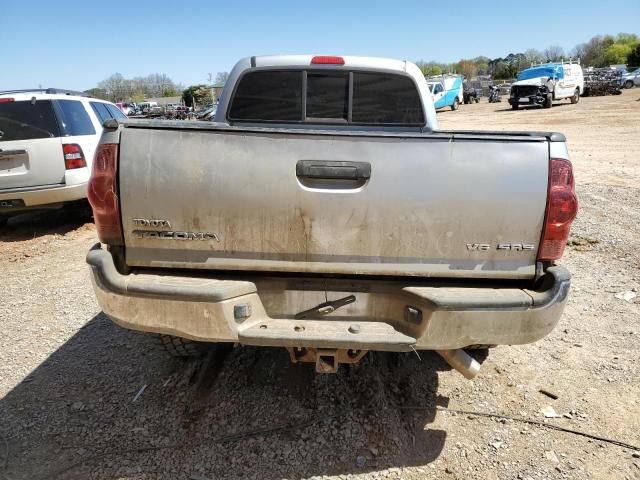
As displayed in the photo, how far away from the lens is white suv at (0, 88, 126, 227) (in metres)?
6.68

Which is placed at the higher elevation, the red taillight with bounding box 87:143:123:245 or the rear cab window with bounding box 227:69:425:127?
the rear cab window with bounding box 227:69:425:127

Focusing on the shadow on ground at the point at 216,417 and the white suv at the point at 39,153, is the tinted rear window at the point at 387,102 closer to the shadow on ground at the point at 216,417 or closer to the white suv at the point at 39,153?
the shadow on ground at the point at 216,417

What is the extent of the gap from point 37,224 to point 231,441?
A: 7.01 meters

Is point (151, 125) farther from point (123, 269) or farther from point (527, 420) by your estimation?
point (527, 420)

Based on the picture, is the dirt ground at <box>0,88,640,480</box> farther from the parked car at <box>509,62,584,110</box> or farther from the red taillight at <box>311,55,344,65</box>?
the parked car at <box>509,62,584,110</box>

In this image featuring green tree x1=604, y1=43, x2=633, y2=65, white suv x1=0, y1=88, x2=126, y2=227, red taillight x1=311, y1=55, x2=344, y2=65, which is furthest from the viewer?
green tree x1=604, y1=43, x2=633, y2=65

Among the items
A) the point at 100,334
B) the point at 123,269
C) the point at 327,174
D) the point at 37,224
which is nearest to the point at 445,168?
the point at 327,174

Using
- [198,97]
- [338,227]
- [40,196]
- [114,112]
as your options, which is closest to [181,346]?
[338,227]

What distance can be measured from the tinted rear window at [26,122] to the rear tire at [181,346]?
194 inches

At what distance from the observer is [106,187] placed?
2430mm

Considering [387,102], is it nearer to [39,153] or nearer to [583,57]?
[39,153]

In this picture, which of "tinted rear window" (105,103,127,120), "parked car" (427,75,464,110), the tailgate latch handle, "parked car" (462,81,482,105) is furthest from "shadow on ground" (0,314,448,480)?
"parked car" (462,81,482,105)

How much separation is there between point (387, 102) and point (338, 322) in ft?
7.35

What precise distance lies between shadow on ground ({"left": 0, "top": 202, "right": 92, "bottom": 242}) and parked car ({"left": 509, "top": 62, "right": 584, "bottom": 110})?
99.5 feet
